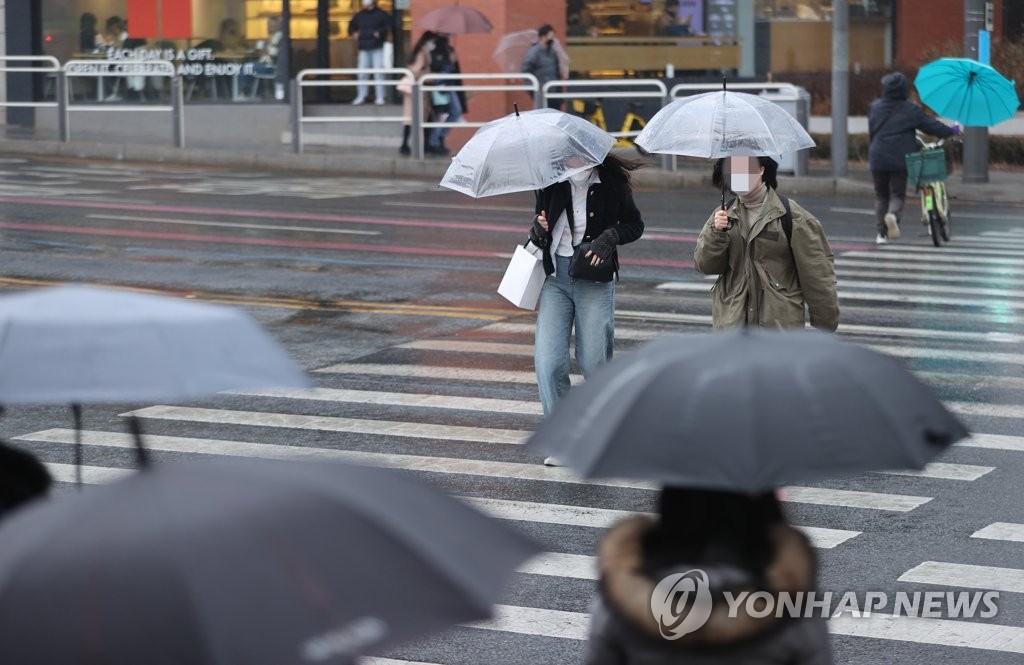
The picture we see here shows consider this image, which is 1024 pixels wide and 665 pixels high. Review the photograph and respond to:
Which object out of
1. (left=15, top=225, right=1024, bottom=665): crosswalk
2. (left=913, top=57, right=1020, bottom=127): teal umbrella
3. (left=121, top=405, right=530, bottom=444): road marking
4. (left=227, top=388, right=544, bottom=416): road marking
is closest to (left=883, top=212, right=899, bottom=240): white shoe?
(left=913, top=57, right=1020, bottom=127): teal umbrella

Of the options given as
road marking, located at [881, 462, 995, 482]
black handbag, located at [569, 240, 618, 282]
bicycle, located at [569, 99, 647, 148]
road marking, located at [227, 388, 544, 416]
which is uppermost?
bicycle, located at [569, 99, 647, 148]

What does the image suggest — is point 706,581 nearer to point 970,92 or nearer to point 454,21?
point 970,92

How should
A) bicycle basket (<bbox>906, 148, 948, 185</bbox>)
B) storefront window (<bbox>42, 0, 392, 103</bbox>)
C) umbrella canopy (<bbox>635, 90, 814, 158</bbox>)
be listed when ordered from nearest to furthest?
1. umbrella canopy (<bbox>635, 90, 814, 158</bbox>)
2. bicycle basket (<bbox>906, 148, 948, 185</bbox>)
3. storefront window (<bbox>42, 0, 392, 103</bbox>)

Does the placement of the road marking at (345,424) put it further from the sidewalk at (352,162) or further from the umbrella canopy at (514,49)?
the umbrella canopy at (514,49)

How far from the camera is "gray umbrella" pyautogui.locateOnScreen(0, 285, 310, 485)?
A: 327cm

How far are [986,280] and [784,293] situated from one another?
25.4ft

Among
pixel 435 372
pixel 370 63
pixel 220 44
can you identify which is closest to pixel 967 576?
pixel 435 372

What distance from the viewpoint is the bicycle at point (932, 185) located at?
16812 millimetres

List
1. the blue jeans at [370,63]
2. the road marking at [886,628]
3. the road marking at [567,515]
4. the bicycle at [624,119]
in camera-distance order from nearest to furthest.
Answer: the road marking at [886,628]
the road marking at [567,515]
the bicycle at [624,119]
the blue jeans at [370,63]

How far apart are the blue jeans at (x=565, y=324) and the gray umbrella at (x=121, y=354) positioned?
498 cm

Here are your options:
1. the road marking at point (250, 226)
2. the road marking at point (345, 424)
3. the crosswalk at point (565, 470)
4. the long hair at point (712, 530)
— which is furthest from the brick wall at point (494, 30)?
the long hair at point (712, 530)

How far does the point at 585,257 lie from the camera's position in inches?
322

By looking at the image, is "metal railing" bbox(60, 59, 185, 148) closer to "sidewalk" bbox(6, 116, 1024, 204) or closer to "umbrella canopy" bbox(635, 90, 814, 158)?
"sidewalk" bbox(6, 116, 1024, 204)

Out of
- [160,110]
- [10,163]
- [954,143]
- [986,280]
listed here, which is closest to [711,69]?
[954,143]
